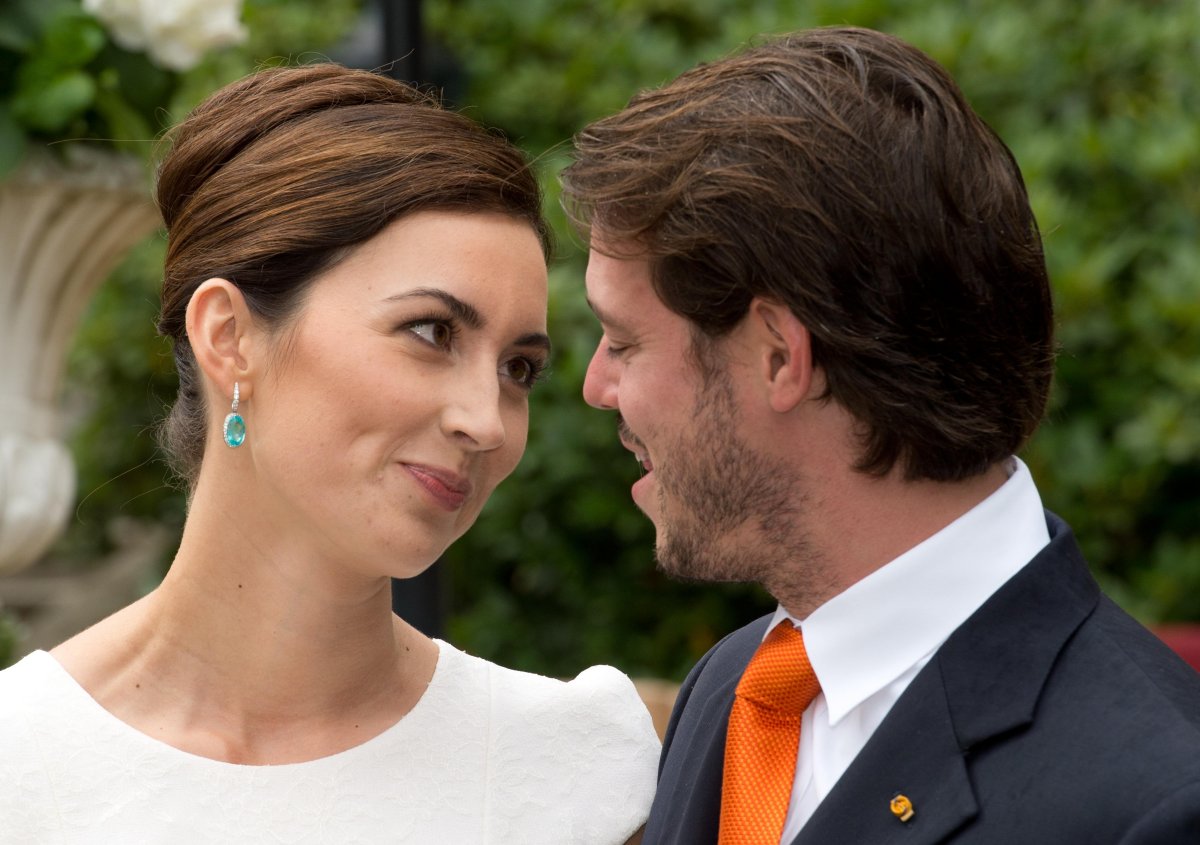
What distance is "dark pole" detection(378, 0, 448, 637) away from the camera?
369cm

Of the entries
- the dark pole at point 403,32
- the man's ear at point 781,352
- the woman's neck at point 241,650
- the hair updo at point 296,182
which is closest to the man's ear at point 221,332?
the hair updo at point 296,182

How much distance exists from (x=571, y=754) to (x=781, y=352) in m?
0.87

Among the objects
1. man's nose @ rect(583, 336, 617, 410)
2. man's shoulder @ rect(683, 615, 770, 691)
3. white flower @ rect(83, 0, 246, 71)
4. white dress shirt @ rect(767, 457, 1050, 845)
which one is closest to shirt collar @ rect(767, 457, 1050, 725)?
white dress shirt @ rect(767, 457, 1050, 845)

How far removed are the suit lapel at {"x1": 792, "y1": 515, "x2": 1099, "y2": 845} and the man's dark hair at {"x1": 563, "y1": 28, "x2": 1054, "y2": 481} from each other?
22cm

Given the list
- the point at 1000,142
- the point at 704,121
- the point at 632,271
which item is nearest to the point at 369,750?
the point at 632,271

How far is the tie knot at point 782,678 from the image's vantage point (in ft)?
7.65

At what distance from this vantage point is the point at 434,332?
8.21 ft

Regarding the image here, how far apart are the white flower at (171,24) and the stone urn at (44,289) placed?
258 millimetres

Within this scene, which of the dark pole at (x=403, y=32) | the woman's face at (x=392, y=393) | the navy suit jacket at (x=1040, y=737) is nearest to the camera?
the navy suit jacket at (x=1040, y=737)

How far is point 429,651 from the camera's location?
296 cm

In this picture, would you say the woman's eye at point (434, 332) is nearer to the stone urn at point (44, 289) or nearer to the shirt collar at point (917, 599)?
the shirt collar at point (917, 599)

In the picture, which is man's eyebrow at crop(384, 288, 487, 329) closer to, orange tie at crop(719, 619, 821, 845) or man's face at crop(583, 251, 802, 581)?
man's face at crop(583, 251, 802, 581)

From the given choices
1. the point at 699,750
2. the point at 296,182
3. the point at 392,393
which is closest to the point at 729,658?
the point at 699,750

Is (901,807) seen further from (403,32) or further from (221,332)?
(403,32)
